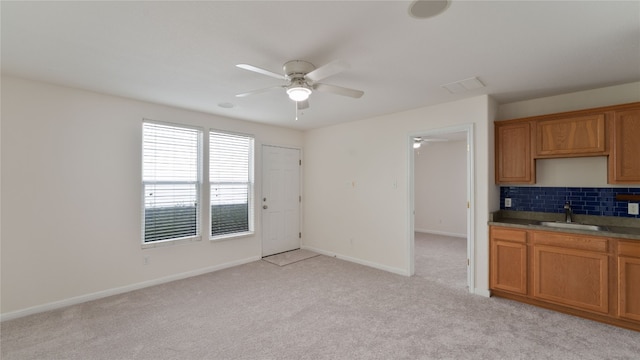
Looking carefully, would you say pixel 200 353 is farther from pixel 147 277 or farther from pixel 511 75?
→ pixel 511 75

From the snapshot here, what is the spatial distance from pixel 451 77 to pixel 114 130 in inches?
164

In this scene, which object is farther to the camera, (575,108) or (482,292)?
(482,292)

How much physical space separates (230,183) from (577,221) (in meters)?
4.93

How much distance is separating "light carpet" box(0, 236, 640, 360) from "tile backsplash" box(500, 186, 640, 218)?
4.16 ft

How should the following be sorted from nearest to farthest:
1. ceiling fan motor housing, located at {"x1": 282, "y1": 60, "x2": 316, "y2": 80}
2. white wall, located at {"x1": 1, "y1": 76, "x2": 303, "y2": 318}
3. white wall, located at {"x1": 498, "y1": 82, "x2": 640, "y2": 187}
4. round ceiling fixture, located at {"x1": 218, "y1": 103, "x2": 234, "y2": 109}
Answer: ceiling fan motor housing, located at {"x1": 282, "y1": 60, "x2": 316, "y2": 80} → white wall, located at {"x1": 1, "y1": 76, "x2": 303, "y2": 318} → white wall, located at {"x1": 498, "y1": 82, "x2": 640, "y2": 187} → round ceiling fixture, located at {"x1": 218, "y1": 103, "x2": 234, "y2": 109}

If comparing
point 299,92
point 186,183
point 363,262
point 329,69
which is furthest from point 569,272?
point 186,183

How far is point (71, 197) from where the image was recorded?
3.27 meters

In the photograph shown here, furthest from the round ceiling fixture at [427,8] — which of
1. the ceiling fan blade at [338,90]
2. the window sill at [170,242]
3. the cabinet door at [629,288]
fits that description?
the window sill at [170,242]

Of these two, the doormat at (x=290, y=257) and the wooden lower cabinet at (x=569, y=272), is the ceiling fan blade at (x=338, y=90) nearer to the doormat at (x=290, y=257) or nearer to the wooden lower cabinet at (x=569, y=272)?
the wooden lower cabinet at (x=569, y=272)

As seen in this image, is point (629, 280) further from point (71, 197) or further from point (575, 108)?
point (71, 197)

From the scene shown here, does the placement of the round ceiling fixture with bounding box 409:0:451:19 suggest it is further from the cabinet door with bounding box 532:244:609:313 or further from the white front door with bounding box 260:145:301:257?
the white front door with bounding box 260:145:301:257

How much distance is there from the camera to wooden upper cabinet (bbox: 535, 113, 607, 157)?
→ 2.99m

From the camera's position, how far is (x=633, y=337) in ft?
8.32

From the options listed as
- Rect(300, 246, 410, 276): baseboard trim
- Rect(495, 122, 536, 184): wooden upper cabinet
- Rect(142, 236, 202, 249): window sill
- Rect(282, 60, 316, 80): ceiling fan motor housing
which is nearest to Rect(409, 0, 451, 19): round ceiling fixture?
Rect(282, 60, 316, 80): ceiling fan motor housing
